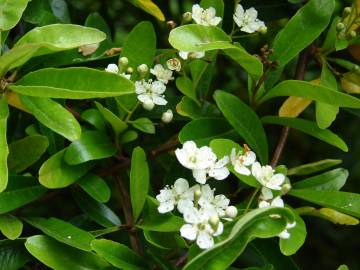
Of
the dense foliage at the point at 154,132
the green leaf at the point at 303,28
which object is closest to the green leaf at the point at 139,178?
the dense foliage at the point at 154,132

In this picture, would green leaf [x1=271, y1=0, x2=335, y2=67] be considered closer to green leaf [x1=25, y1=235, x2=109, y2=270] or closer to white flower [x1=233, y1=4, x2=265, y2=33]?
white flower [x1=233, y1=4, x2=265, y2=33]

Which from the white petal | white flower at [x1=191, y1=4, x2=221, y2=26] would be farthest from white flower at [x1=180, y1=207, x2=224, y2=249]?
white flower at [x1=191, y1=4, x2=221, y2=26]

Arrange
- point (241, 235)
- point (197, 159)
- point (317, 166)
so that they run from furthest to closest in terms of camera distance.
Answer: point (317, 166) → point (197, 159) → point (241, 235)

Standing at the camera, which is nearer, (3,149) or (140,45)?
(3,149)

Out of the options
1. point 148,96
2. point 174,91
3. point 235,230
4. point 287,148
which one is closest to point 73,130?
point 148,96

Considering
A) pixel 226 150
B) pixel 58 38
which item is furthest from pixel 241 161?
pixel 58 38

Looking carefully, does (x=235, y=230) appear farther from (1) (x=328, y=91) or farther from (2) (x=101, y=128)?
(2) (x=101, y=128)

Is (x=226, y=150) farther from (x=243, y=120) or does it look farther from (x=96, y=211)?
(x=96, y=211)

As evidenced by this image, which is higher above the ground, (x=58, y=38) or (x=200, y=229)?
(x=58, y=38)
